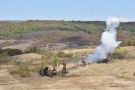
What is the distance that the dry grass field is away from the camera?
2688 cm

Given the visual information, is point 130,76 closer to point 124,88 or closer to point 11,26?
point 124,88

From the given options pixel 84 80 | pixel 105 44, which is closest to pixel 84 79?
pixel 84 80

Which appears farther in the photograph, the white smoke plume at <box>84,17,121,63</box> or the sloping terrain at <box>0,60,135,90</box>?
the white smoke plume at <box>84,17,121,63</box>

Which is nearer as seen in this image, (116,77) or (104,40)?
(116,77)

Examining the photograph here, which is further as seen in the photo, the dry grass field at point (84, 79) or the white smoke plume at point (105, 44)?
the white smoke plume at point (105, 44)

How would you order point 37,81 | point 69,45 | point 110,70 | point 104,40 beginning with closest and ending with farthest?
1. point 37,81
2. point 110,70
3. point 104,40
4. point 69,45

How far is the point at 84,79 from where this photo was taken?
29906mm

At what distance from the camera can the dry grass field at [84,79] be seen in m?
26.9

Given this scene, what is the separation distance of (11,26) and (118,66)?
3967 inches

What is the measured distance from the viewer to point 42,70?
3309 cm

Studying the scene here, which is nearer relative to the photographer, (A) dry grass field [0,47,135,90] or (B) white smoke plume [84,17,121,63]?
(A) dry grass field [0,47,135,90]

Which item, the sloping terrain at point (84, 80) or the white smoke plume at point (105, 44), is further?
the white smoke plume at point (105, 44)

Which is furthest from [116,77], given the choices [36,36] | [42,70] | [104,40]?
[36,36]

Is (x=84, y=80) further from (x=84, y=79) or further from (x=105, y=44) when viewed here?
(x=105, y=44)
